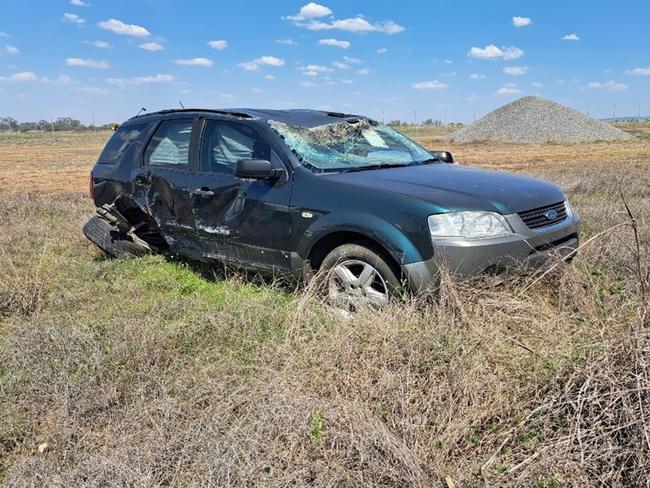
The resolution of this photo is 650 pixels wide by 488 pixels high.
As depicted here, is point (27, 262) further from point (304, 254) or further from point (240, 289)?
point (304, 254)

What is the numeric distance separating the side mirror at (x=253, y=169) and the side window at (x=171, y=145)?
3.43 feet

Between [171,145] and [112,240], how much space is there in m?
1.38

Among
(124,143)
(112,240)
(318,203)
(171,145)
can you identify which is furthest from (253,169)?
(112,240)

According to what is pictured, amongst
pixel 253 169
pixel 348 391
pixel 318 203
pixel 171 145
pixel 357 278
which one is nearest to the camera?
pixel 348 391

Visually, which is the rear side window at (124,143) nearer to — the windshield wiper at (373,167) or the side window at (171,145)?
the side window at (171,145)

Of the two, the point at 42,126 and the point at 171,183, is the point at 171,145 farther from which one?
the point at 42,126

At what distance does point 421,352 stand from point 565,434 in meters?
0.79

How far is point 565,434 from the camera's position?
7.52 feet

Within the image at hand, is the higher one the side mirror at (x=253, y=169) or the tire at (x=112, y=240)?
the side mirror at (x=253, y=169)

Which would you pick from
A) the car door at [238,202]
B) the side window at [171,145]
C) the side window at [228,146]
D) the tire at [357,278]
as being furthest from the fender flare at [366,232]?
the side window at [171,145]

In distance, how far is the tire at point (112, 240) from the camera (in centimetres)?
590

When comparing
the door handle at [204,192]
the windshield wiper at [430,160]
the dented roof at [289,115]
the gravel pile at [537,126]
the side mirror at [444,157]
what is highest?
the gravel pile at [537,126]

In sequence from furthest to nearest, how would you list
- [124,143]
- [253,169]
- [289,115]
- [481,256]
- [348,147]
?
[124,143] < [289,115] < [348,147] < [253,169] < [481,256]

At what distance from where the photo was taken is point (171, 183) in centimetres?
526
